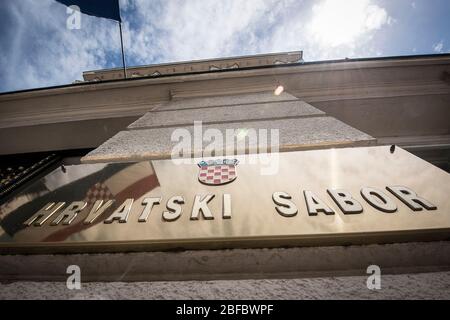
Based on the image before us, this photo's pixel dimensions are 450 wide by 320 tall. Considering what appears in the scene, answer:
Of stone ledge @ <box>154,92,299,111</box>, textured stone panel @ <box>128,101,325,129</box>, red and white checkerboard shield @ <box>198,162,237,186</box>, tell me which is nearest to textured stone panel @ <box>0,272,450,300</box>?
red and white checkerboard shield @ <box>198,162,237,186</box>

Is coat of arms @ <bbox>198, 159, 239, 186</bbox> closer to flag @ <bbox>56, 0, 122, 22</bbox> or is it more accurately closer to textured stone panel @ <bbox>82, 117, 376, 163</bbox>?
textured stone panel @ <bbox>82, 117, 376, 163</bbox>

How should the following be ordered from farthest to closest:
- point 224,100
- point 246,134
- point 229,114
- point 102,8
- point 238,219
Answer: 1. point 102,8
2. point 224,100
3. point 229,114
4. point 246,134
5. point 238,219

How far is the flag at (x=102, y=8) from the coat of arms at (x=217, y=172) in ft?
13.0

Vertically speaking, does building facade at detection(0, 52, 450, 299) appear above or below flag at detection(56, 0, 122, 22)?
below

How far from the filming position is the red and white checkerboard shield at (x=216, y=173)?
1.05 meters

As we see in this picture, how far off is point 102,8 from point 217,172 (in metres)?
4.37

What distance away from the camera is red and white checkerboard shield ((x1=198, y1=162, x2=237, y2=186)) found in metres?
1.05

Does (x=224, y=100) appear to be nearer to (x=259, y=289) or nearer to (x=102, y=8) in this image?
(x=259, y=289)

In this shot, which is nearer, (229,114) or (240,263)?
(240,263)

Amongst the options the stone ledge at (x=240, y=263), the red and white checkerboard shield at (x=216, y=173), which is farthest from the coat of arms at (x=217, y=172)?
the stone ledge at (x=240, y=263)

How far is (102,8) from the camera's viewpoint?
397cm

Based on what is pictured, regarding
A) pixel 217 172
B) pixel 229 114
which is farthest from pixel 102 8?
pixel 217 172

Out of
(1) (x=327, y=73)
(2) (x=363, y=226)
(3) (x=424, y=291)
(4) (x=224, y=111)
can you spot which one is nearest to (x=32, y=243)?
(2) (x=363, y=226)
